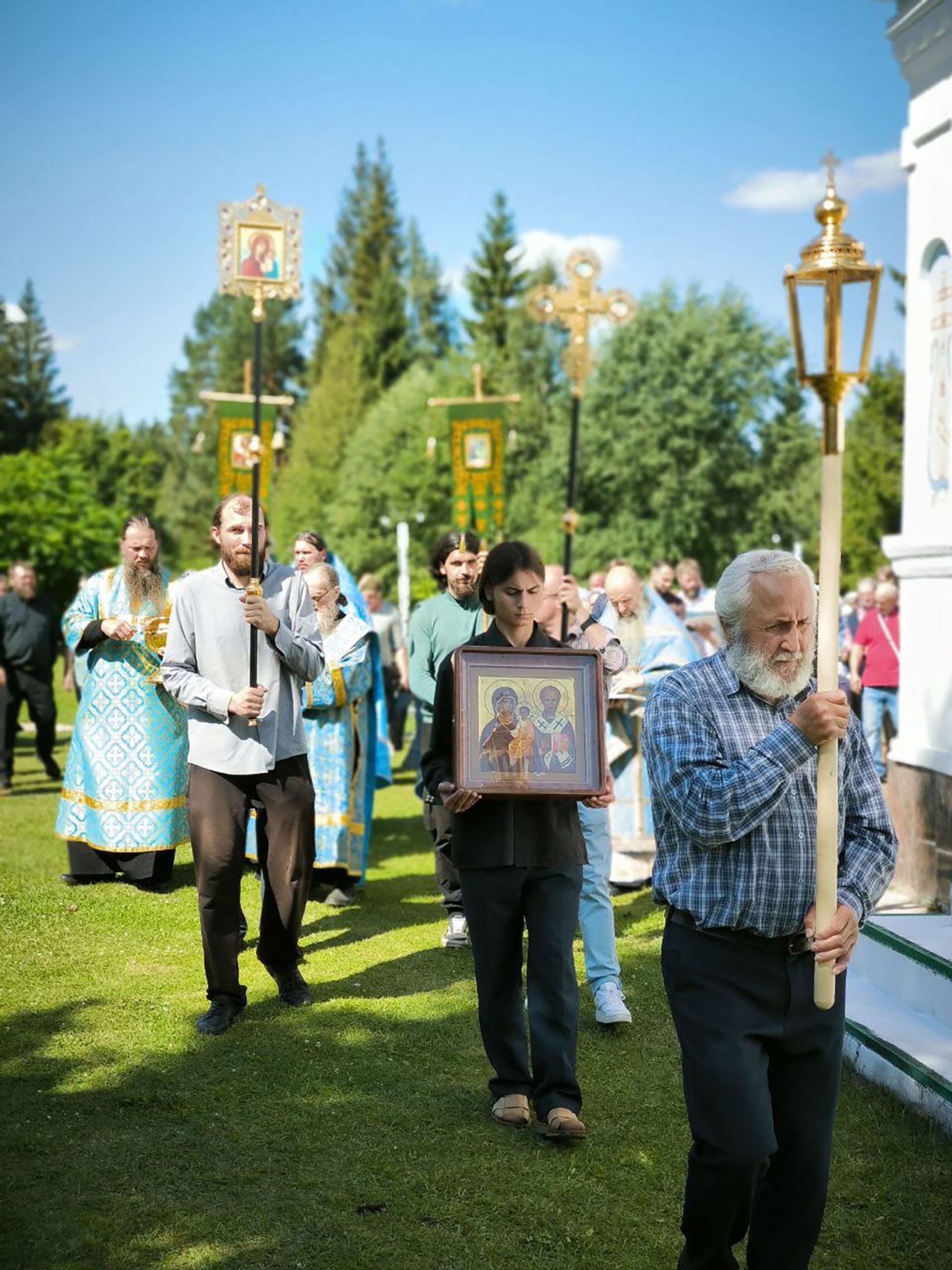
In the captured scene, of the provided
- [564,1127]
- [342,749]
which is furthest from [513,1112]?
[342,749]

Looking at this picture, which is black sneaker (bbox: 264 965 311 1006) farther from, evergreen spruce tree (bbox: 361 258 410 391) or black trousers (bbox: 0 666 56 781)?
evergreen spruce tree (bbox: 361 258 410 391)

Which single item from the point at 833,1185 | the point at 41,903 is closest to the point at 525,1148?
the point at 833,1185

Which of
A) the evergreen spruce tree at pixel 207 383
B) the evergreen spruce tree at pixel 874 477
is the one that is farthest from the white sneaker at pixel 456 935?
the evergreen spruce tree at pixel 207 383

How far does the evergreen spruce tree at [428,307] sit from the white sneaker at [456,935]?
2517 inches

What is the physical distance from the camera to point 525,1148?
15.9 feet

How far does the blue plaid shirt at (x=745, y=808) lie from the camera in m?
3.12

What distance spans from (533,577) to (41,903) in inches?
185

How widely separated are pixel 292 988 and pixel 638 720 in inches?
153

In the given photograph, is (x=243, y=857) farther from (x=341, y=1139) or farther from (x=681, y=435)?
(x=681, y=435)

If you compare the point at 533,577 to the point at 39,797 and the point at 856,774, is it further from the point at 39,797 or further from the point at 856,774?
the point at 39,797

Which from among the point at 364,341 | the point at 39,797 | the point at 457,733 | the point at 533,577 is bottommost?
the point at 39,797

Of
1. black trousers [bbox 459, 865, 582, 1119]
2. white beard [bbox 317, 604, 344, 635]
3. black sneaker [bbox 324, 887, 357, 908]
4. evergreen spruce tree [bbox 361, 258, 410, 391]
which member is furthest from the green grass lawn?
evergreen spruce tree [bbox 361, 258, 410, 391]

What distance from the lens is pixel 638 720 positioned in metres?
9.73

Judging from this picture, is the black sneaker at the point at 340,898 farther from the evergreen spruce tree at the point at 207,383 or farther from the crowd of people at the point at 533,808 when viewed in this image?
the evergreen spruce tree at the point at 207,383
